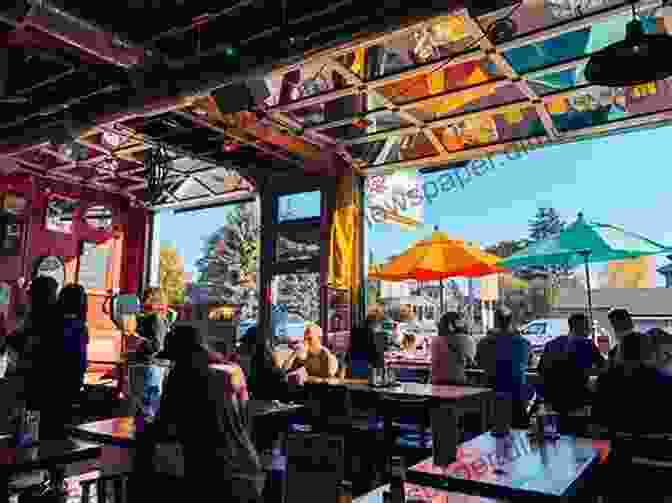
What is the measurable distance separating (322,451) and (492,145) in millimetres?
5874

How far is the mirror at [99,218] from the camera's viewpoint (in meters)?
9.34

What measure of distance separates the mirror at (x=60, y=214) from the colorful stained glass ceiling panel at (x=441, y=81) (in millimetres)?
6199

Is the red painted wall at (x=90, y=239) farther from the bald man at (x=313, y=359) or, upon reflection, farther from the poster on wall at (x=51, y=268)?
the bald man at (x=313, y=359)

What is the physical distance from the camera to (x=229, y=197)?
30.7 feet

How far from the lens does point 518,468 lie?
2.31 meters

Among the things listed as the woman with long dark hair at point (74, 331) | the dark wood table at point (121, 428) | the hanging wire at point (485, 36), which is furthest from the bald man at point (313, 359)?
the hanging wire at point (485, 36)

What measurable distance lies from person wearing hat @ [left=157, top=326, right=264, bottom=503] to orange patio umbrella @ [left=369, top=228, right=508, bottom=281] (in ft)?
12.9

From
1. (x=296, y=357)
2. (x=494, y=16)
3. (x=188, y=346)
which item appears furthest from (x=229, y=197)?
(x=188, y=346)

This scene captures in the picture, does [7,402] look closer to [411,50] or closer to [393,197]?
[411,50]

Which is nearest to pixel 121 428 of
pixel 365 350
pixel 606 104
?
pixel 365 350

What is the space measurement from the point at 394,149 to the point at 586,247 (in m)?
2.84

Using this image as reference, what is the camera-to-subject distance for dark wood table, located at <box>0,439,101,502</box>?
7.69 feet

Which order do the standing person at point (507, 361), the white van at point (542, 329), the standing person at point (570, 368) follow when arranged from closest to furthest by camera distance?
1. the standing person at point (570, 368)
2. the standing person at point (507, 361)
3. the white van at point (542, 329)


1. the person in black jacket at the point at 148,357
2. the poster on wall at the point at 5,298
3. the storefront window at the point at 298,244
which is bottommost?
→ the person in black jacket at the point at 148,357
